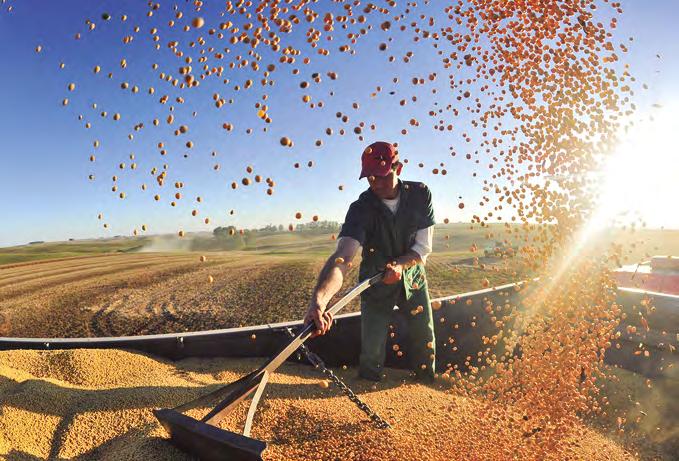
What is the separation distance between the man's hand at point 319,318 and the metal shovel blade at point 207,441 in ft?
2.25

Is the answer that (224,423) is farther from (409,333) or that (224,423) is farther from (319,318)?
(409,333)

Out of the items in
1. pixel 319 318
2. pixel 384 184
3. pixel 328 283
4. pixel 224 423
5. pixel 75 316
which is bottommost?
pixel 75 316

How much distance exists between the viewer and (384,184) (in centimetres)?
331

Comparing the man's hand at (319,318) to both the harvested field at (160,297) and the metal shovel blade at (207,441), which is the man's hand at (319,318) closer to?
the metal shovel blade at (207,441)

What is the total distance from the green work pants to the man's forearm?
79 centimetres

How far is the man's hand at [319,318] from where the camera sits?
7.93 ft

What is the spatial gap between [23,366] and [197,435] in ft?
6.70

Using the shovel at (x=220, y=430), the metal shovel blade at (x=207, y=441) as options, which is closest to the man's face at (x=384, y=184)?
the shovel at (x=220, y=430)

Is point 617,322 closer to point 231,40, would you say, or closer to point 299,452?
point 299,452

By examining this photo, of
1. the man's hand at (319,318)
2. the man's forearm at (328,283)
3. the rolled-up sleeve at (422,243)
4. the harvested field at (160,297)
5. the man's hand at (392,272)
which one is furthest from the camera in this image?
the harvested field at (160,297)

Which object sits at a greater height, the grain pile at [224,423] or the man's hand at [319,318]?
the man's hand at [319,318]

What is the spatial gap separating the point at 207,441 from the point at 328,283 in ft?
3.71

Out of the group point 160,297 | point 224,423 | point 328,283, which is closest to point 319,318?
point 328,283

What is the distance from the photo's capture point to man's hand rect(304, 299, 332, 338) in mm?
2416
